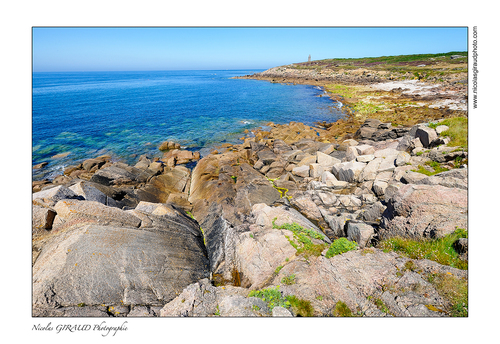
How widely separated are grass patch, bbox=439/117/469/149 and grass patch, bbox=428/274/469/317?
12.7 m

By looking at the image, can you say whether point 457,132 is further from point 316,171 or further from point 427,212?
point 427,212

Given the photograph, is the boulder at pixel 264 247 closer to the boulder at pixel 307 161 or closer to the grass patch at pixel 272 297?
the grass patch at pixel 272 297

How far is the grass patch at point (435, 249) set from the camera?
7.54 metres

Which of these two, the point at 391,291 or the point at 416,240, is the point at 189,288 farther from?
the point at 416,240

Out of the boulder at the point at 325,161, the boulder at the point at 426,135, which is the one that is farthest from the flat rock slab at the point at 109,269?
the boulder at the point at 426,135

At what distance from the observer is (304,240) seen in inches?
409

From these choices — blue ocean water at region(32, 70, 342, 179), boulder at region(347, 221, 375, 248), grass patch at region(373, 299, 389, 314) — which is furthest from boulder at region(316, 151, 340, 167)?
blue ocean water at region(32, 70, 342, 179)

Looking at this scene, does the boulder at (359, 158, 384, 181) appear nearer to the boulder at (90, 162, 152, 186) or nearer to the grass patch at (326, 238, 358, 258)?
the grass patch at (326, 238, 358, 258)

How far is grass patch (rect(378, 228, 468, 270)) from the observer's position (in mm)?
7543

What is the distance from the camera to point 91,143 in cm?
3572

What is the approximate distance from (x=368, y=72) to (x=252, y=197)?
109156 mm

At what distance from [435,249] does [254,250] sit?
6.77 m

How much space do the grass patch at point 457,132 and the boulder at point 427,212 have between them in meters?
9.07

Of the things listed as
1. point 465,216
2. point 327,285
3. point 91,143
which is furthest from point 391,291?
point 91,143
